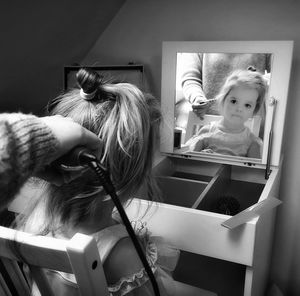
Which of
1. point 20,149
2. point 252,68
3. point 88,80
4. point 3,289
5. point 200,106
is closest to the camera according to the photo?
point 20,149

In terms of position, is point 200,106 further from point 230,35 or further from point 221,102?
point 230,35

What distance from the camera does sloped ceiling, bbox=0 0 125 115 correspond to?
1048 millimetres

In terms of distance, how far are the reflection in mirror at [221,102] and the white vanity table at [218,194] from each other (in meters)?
0.02

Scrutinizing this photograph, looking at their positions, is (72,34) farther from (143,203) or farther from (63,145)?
(63,145)

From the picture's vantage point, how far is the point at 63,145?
480mm

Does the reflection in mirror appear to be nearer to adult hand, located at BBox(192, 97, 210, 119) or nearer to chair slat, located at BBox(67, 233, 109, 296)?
adult hand, located at BBox(192, 97, 210, 119)

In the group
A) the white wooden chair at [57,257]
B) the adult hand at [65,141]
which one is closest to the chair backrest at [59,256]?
the white wooden chair at [57,257]

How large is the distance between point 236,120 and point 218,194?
287mm

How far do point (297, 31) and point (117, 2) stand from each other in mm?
728

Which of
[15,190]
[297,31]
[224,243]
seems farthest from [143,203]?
[297,31]

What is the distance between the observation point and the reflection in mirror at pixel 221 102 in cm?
112

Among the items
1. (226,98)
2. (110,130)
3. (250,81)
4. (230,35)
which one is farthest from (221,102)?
(110,130)

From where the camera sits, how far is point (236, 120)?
3.85 ft

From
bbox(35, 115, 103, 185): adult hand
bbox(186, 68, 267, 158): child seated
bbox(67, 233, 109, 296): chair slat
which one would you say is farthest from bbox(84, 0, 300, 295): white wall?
bbox(67, 233, 109, 296): chair slat
